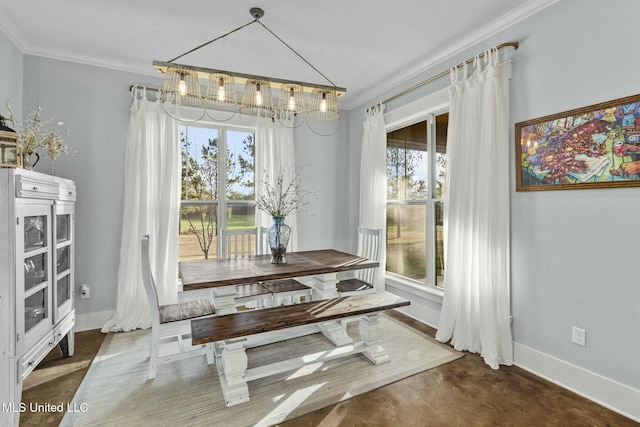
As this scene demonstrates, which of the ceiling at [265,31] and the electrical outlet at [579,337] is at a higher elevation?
the ceiling at [265,31]

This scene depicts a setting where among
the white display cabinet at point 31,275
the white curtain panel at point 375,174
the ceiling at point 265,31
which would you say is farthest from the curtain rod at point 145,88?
the white curtain panel at point 375,174

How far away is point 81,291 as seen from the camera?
3.17 m

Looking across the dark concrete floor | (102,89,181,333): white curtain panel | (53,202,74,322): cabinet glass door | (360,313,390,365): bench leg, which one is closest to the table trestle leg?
the dark concrete floor

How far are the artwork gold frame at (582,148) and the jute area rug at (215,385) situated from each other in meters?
1.62

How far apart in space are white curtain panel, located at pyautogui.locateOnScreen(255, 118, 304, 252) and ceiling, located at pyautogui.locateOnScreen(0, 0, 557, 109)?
2.36ft

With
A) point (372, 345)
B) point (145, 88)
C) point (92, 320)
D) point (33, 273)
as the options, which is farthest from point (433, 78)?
point (92, 320)

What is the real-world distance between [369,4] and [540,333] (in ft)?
9.01

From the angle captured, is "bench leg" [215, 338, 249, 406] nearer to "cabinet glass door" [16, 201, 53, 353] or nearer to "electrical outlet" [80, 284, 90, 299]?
"cabinet glass door" [16, 201, 53, 353]

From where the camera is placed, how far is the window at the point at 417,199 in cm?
338

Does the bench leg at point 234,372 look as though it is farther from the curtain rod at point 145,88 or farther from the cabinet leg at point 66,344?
the curtain rod at point 145,88

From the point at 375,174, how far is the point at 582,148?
2.16 m

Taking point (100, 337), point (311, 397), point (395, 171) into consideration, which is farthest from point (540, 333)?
point (100, 337)

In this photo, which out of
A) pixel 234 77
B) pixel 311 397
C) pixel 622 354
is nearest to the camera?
pixel 622 354

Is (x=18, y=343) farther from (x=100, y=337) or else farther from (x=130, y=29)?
(x=130, y=29)
